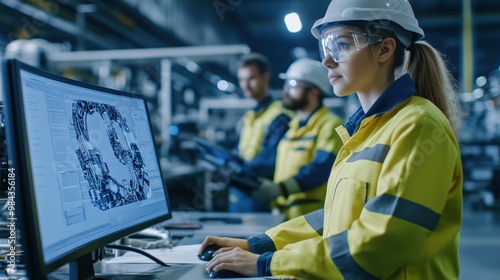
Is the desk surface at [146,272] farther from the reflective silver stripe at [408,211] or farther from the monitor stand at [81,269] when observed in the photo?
the reflective silver stripe at [408,211]

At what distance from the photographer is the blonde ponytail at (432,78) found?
122cm

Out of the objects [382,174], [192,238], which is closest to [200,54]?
[192,238]

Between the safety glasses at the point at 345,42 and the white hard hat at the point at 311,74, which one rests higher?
the white hard hat at the point at 311,74

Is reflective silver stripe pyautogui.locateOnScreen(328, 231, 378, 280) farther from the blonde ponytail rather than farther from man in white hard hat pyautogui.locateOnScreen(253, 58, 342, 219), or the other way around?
man in white hard hat pyautogui.locateOnScreen(253, 58, 342, 219)

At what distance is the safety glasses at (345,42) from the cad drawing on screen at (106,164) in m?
0.55

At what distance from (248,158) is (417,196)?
8.07 feet

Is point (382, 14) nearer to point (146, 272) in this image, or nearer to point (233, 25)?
point (146, 272)

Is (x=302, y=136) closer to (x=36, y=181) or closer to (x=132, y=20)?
(x=36, y=181)

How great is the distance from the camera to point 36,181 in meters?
0.77

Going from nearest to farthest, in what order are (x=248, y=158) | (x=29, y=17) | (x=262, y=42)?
(x=248, y=158) → (x=29, y=17) → (x=262, y=42)

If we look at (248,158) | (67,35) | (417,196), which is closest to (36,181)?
(417,196)

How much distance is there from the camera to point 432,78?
1222 millimetres

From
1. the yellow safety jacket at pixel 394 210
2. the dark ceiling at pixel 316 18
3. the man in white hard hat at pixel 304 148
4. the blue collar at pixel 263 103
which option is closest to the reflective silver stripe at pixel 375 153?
→ the yellow safety jacket at pixel 394 210

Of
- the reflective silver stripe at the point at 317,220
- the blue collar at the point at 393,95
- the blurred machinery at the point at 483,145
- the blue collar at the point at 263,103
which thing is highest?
the blue collar at the point at 263,103
